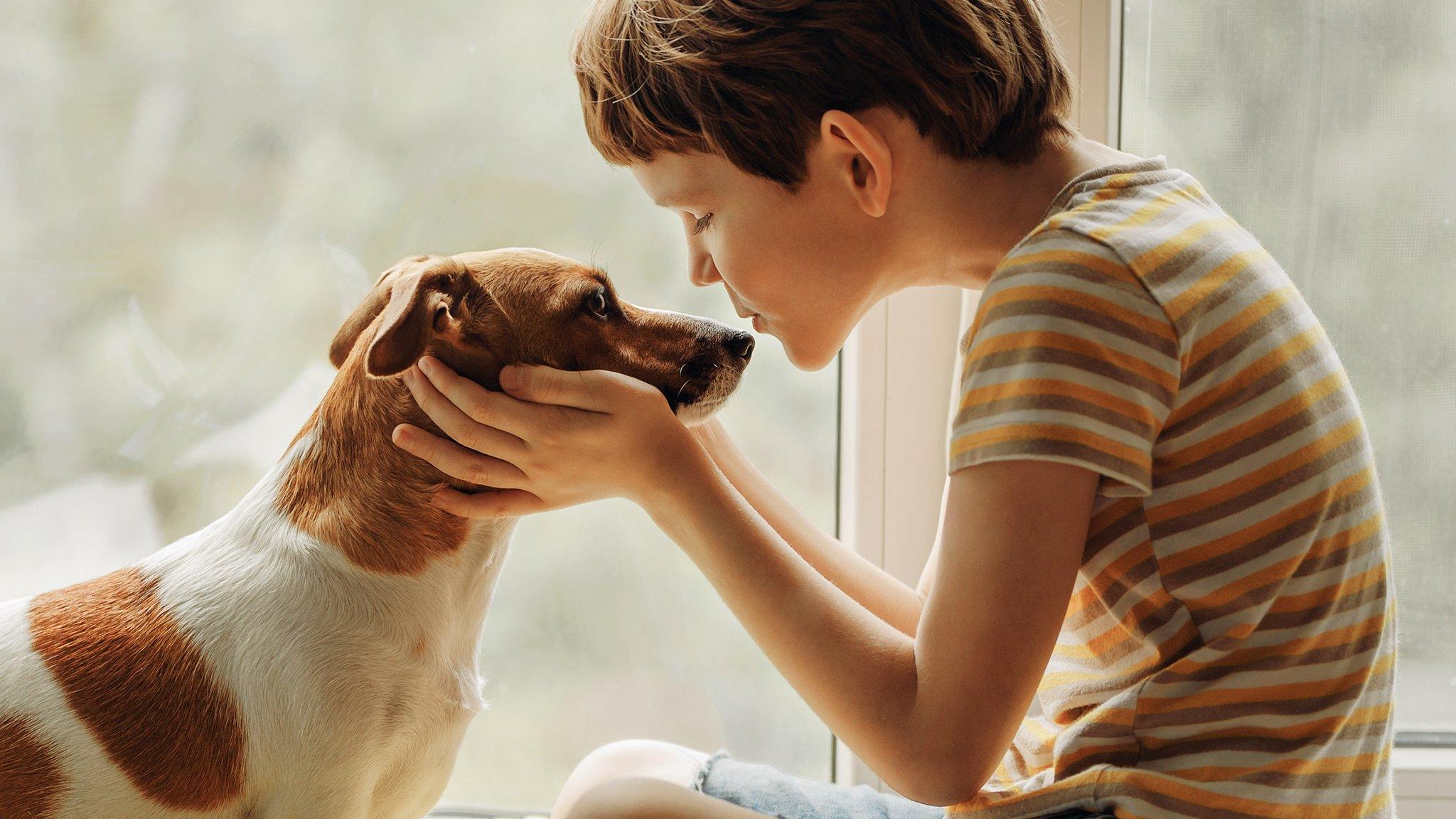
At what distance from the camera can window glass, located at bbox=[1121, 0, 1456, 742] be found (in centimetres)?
134

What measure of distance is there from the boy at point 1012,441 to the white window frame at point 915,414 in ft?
1.26

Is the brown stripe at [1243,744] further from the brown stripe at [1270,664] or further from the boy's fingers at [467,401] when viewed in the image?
the boy's fingers at [467,401]

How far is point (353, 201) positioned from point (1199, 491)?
1103 millimetres

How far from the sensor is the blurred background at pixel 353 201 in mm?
1329

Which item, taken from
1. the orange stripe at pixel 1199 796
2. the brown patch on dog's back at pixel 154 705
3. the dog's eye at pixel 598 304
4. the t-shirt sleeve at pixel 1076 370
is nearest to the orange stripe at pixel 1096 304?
the t-shirt sleeve at pixel 1076 370

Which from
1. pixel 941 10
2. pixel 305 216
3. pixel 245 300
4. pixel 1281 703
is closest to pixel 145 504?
pixel 245 300

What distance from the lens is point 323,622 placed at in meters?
0.84

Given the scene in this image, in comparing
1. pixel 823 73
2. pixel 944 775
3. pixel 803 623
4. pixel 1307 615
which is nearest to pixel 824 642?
pixel 803 623

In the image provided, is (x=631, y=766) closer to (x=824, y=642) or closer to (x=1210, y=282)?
(x=824, y=642)

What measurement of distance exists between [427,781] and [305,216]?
0.80 m

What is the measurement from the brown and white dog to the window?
0.44 metres

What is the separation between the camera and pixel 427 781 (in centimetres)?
90

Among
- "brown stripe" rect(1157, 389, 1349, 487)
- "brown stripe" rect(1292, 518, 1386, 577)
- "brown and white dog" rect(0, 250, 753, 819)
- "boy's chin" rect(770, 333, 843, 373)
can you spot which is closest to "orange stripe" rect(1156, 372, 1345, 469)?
"brown stripe" rect(1157, 389, 1349, 487)

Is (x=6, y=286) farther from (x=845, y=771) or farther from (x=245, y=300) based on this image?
(x=845, y=771)
